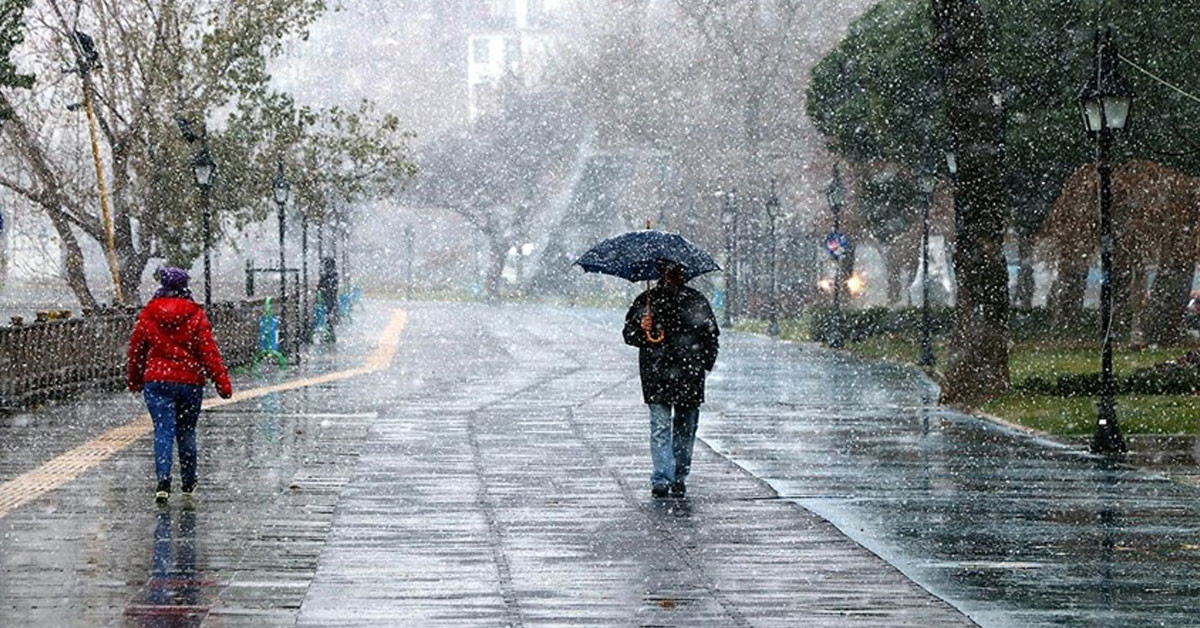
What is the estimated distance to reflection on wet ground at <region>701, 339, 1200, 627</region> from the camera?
11.1m

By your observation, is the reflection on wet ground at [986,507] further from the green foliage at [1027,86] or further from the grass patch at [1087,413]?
the green foliage at [1027,86]

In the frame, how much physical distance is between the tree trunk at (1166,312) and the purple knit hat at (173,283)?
3222 cm

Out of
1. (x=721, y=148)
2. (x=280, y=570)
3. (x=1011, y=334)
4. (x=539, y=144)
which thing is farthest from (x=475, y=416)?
(x=539, y=144)

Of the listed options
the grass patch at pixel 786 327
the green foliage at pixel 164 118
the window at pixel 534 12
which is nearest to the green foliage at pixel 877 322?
the grass patch at pixel 786 327

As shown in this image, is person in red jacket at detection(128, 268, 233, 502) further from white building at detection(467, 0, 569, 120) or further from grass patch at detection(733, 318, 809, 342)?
white building at detection(467, 0, 569, 120)

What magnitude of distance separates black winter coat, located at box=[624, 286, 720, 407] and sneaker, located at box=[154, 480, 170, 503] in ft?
11.7

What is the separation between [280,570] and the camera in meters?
11.9

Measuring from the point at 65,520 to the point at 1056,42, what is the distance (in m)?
32.7

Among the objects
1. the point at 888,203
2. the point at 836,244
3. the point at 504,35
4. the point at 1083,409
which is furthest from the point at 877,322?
the point at 504,35

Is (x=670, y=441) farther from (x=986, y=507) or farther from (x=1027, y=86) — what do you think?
(x=1027, y=86)

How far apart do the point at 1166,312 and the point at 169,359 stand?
108 feet

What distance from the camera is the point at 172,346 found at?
50.8 feet

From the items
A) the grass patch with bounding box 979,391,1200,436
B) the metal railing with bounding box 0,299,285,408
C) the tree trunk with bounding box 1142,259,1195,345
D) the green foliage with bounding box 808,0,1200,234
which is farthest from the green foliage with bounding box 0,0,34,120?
the tree trunk with bounding box 1142,259,1195,345

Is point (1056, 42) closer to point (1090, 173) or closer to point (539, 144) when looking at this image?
point (1090, 173)
